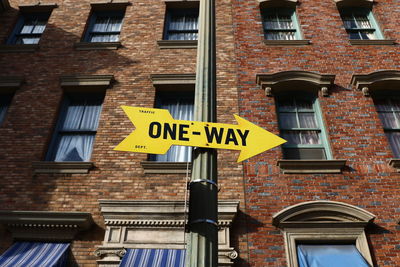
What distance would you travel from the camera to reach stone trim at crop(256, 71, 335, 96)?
9.02m

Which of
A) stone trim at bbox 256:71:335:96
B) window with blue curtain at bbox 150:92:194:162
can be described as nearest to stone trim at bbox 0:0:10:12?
window with blue curtain at bbox 150:92:194:162

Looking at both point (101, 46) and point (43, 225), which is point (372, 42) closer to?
point (101, 46)

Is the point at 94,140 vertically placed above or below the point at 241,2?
below

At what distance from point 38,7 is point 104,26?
100 inches

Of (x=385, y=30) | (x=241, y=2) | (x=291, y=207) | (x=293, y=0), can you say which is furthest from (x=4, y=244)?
(x=385, y=30)

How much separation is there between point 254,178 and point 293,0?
23.0ft

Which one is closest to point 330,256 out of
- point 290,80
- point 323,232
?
point 323,232

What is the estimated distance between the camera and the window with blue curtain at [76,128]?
8484 mm

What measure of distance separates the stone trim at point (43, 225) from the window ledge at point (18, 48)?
224 inches

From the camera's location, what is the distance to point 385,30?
1080 centimetres

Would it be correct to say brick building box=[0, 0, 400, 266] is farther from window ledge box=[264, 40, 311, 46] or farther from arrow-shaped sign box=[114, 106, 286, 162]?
arrow-shaped sign box=[114, 106, 286, 162]

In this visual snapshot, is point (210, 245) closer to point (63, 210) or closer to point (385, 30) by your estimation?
point (63, 210)

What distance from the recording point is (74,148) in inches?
338

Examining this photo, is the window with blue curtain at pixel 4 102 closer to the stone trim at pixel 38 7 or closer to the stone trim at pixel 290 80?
the stone trim at pixel 38 7
